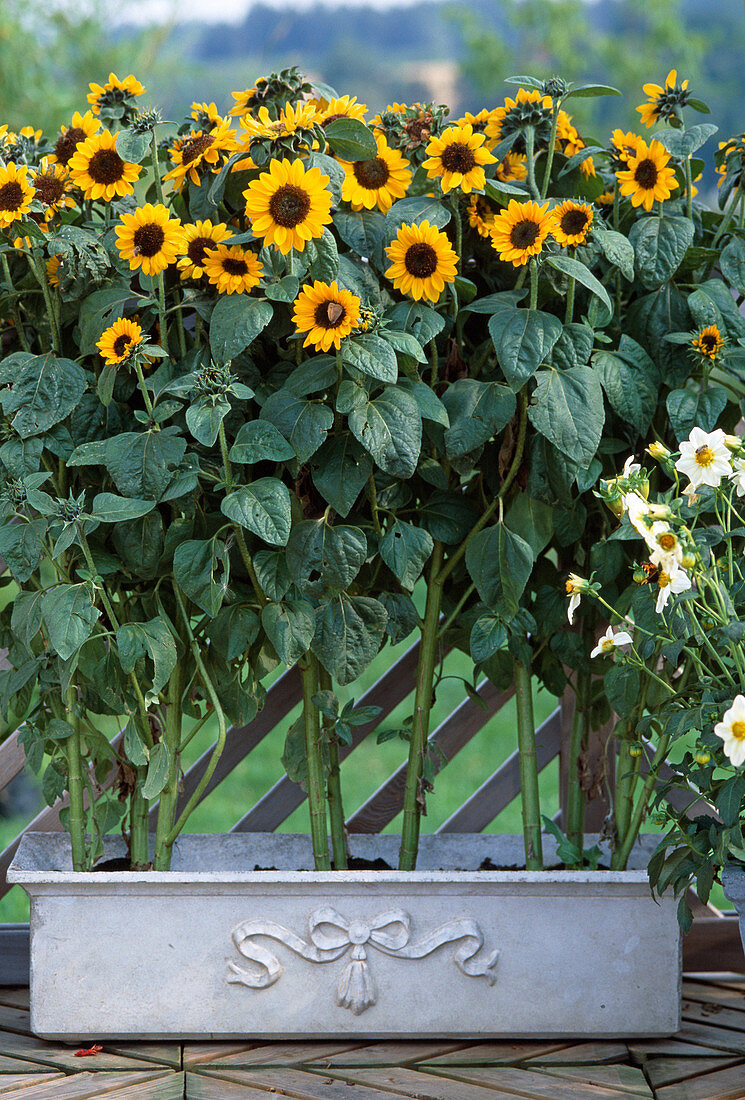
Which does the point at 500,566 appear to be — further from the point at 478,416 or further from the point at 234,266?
the point at 234,266

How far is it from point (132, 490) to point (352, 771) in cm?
208

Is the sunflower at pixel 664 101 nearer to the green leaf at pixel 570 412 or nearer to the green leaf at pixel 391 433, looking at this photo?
the green leaf at pixel 570 412

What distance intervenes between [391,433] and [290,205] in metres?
0.25

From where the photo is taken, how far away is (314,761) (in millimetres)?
1313

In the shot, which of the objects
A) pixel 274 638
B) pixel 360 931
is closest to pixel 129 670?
pixel 274 638

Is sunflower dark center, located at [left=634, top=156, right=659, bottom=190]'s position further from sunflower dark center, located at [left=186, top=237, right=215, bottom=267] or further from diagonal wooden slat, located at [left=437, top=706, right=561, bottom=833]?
diagonal wooden slat, located at [left=437, top=706, right=561, bottom=833]

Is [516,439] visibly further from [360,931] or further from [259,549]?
[360,931]

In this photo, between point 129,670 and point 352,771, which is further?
point 352,771

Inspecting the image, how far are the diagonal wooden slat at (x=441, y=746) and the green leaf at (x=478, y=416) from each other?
47 cm

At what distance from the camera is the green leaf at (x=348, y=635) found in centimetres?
121

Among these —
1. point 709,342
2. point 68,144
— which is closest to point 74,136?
point 68,144

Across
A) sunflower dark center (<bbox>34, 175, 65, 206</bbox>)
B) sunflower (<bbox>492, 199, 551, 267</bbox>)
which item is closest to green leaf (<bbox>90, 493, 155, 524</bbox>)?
sunflower dark center (<bbox>34, 175, 65, 206</bbox>)

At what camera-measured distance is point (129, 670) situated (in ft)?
3.76

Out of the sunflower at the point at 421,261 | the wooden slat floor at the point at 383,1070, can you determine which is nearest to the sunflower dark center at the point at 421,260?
the sunflower at the point at 421,261
